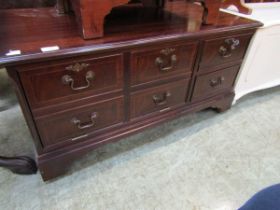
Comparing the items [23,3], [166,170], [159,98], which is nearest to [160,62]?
[159,98]

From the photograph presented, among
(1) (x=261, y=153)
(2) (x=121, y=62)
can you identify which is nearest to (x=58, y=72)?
(2) (x=121, y=62)

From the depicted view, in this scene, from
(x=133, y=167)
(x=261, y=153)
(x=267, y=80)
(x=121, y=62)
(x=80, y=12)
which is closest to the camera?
(x=80, y=12)

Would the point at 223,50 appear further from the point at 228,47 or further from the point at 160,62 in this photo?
the point at 160,62

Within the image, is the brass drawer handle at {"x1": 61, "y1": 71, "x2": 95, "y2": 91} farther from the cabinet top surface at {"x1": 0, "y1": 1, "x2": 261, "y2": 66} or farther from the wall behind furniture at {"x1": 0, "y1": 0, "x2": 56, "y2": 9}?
the wall behind furniture at {"x1": 0, "y1": 0, "x2": 56, "y2": 9}

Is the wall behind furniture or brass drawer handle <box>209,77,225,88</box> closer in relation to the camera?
the wall behind furniture

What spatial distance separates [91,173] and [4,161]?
428mm

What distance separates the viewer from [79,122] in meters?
0.92

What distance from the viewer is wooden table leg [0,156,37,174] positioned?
971 mm

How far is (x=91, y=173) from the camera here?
3.48 ft

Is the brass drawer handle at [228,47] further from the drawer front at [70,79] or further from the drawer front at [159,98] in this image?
the drawer front at [70,79]

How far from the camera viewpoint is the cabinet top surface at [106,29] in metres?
0.70

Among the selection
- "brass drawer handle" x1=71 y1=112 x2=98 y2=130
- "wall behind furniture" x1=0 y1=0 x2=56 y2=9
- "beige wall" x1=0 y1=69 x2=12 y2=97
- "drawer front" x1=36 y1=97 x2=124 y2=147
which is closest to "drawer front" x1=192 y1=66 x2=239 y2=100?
"drawer front" x1=36 y1=97 x2=124 y2=147

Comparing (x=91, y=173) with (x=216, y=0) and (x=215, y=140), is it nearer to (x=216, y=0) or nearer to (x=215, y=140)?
(x=215, y=140)

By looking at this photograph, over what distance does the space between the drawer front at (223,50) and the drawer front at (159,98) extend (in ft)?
0.60
